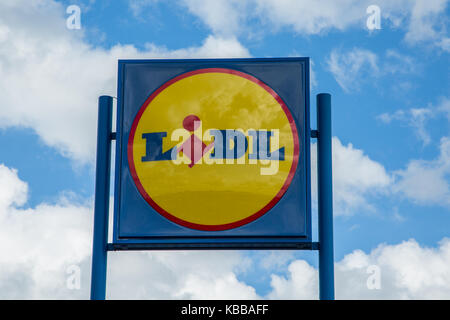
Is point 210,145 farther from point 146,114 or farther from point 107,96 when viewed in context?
point 107,96

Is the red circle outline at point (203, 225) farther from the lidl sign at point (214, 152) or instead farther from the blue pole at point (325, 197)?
the blue pole at point (325, 197)

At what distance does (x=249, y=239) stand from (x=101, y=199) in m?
1.86

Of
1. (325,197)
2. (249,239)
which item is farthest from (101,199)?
(325,197)

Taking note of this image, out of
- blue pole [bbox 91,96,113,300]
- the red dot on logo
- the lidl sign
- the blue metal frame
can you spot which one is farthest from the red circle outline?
the red dot on logo

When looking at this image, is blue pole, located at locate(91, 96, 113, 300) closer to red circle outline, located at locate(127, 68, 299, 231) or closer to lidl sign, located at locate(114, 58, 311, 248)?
lidl sign, located at locate(114, 58, 311, 248)

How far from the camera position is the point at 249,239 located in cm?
762

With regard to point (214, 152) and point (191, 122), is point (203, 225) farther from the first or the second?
point (191, 122)

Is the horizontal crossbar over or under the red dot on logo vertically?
under

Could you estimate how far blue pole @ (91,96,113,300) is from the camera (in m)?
7.56

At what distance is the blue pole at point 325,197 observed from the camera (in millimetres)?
7430

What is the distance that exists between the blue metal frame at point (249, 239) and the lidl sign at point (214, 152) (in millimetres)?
38

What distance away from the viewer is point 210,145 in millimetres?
7844
